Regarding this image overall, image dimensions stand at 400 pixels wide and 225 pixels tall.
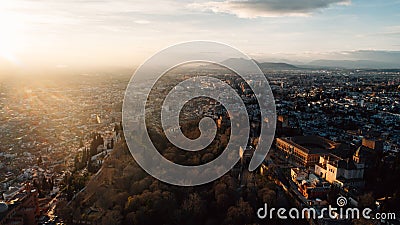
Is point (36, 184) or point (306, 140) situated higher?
point (306, 140)

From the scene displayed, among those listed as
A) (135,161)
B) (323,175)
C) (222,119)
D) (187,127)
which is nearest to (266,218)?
(323,175)

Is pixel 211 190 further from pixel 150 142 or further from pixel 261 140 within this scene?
pixel 261 140
